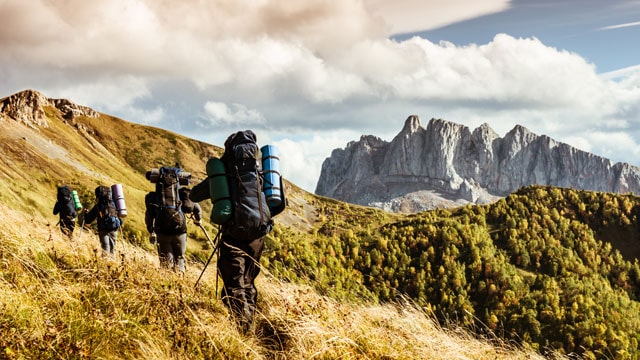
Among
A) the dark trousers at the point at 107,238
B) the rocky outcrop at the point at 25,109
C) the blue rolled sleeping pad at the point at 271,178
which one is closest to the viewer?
the blue rolled sleeping pad at the point at 271,178

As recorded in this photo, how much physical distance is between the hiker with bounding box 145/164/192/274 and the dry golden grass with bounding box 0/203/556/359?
472 cm

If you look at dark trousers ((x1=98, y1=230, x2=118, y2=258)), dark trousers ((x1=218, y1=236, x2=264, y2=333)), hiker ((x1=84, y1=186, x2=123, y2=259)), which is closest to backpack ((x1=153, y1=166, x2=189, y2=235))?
hiker ((x1=84, y1=186, x2=123, y2=259))

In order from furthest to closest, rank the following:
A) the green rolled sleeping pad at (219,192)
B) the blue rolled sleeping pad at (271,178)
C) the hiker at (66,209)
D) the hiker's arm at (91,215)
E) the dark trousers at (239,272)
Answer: the hiker at (66,209) < the hiker's arm at (91,215) < the blue rolled sleeping pad at (271,178) < the green rolled sleeping pad at (219,192) < the dark trousers at (239,272)

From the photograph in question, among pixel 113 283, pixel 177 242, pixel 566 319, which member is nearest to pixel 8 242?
pixel 113 283

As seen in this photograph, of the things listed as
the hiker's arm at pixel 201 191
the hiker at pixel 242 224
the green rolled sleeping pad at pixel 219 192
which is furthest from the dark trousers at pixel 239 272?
the hiker's arm at pixel 201 191

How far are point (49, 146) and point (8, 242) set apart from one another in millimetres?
151690

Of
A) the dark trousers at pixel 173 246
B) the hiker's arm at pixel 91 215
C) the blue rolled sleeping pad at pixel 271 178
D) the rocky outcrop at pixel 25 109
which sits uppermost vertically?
the rocky outcrop at pixel 25 109

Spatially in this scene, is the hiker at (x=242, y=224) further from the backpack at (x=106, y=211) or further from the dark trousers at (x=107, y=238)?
the dark trousers at (x=107, y=238)

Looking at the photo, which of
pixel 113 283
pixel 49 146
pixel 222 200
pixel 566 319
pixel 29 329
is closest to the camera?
pixel 29 329

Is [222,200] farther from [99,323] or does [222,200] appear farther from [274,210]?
[99,323]

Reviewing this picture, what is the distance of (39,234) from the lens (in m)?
9.26

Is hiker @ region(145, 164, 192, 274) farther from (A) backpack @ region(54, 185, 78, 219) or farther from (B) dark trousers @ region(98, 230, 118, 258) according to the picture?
(A) backpack @ region(54, 185, 78, 219)

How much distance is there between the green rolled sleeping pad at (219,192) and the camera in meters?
7.34

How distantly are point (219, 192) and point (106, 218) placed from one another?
961 cm
